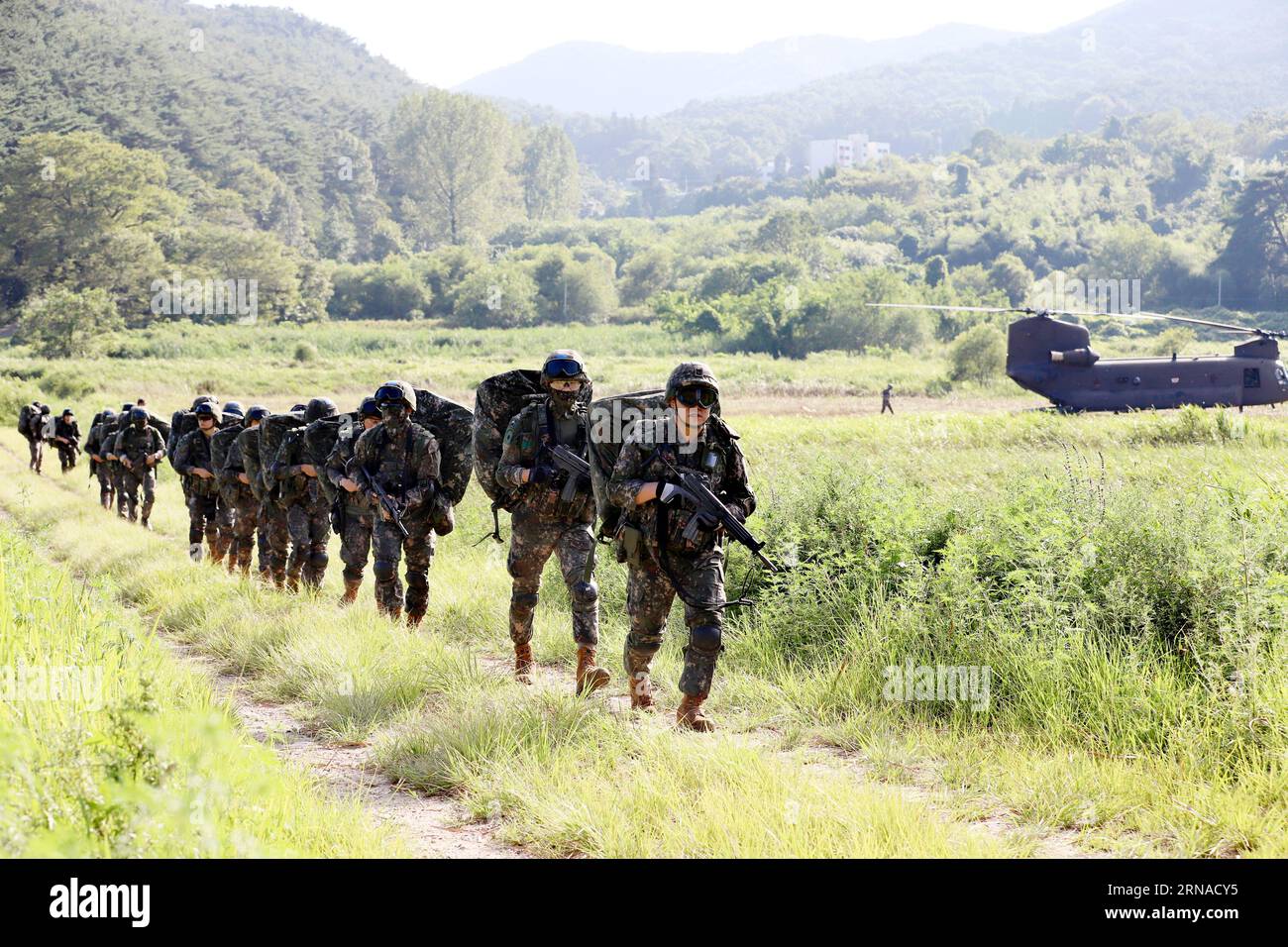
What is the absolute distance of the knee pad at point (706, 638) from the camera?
5977mm

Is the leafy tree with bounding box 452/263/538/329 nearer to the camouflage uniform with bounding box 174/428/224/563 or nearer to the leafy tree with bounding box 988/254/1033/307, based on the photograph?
the leafy tree with bounding box 988/254/1033/307

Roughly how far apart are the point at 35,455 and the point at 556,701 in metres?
22.7

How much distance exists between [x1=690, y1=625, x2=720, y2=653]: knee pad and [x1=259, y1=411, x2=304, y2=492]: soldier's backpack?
6602 mm

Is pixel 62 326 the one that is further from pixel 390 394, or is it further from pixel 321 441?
pixel 390 394

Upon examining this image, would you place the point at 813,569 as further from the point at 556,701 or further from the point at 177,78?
the point at 177,78

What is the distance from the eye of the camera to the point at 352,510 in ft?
31.5

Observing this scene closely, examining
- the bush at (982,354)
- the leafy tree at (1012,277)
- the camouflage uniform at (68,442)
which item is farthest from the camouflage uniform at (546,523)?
the leafy tree at (1012,277)

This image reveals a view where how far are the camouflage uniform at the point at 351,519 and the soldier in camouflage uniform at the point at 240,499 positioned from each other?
2.81 meters

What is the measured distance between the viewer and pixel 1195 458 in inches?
628

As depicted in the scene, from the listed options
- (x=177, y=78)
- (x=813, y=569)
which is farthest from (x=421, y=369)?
(x=177, y=78)

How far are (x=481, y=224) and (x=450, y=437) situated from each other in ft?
455

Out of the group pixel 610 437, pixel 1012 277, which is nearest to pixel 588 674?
pixel 610 437

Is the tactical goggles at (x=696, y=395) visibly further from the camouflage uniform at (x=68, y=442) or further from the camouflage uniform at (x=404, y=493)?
the camouflage uniform at (x=68, y=442)

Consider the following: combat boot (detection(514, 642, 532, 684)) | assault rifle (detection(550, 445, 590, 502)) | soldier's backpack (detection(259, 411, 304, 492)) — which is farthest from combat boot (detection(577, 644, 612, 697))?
soldier's backpack (detection(259, 411, 304, 492))
